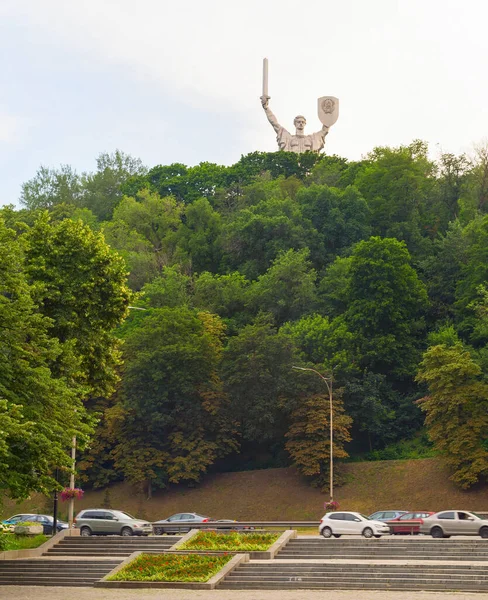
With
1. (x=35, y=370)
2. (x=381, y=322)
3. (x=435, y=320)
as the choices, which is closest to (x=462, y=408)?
(x=381, y=322)

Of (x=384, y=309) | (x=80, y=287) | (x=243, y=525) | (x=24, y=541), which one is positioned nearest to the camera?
(x=80, y=287)

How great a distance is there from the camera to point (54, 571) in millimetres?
37594

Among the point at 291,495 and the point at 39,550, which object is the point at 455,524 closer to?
the point at 39,550

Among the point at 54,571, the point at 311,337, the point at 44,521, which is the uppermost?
the point at 311,337

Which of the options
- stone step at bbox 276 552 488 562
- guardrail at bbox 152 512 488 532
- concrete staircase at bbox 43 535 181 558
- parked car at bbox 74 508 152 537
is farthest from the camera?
guardrail at bbox 152 512 488 532

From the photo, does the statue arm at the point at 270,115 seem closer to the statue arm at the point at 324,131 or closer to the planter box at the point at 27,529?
the statue arm at the point at 324,131

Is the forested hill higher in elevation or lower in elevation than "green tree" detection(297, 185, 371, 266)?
lower

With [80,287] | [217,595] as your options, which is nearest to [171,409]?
[80,287]

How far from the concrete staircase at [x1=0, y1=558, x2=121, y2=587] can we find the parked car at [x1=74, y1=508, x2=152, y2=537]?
355 inches

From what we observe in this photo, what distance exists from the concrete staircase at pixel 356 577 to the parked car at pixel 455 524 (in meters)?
11.1

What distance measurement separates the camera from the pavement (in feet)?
97.1

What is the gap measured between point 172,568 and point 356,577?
6844 millimetres

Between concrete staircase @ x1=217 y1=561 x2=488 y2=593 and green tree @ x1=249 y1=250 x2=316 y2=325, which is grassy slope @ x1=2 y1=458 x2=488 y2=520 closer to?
green tree @ x1=249 y1=250 x2=316 y2=325

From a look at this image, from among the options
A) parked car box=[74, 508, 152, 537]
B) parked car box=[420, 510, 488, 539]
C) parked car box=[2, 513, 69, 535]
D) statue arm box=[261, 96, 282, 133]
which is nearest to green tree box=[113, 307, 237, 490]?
parked car box=[2, 513, 69, 535]
